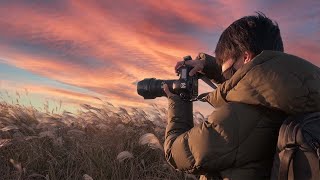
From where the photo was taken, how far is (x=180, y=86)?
323 cm

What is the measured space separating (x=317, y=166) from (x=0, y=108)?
797 cm

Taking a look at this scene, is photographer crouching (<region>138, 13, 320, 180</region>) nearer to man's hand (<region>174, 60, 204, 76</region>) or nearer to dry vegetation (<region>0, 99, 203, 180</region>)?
man's hand (<region>174, 60, 204, 76</region>)

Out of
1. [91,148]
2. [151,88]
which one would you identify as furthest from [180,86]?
[91,148]

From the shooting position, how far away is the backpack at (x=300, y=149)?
2.40 meters

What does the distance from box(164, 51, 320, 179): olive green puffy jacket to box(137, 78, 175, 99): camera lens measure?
0.84 m

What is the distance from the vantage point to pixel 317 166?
238 cm

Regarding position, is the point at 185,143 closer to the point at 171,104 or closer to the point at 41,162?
the point at 171,104

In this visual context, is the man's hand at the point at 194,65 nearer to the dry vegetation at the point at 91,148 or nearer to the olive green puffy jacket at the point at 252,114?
the olive green puffy jacket at the point at 252,114

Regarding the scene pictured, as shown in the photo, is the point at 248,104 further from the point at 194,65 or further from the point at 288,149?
the point at 194,65

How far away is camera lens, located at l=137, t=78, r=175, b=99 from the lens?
11.5 feet

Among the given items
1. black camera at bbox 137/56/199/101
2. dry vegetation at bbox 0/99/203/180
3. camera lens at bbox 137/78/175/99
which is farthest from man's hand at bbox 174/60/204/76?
dry vegetation at bbox 0/99/203/180

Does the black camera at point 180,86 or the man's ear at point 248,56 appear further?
the black camera at point 180,86

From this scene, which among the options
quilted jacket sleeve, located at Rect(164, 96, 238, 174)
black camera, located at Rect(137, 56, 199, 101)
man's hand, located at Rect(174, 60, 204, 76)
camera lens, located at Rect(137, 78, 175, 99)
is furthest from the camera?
camera lens, located at Rect(137, 78, 175, 99)

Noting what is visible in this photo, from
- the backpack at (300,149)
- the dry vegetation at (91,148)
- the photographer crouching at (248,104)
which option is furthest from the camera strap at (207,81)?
the dry vegetation at (91,148)
